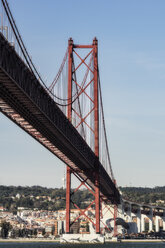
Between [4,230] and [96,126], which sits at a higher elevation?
[96,126]

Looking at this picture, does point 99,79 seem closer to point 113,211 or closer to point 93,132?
point 93,132

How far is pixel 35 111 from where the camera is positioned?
3619 cm

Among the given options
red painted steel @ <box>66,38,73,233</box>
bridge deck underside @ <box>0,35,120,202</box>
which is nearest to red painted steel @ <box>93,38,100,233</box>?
bridge deck underside @ <box>0,35,120,202</box>

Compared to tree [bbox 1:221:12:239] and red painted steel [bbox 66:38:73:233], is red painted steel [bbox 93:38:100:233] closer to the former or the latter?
red painted steel [bbox 66:38:73:233]

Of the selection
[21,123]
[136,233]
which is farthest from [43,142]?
[136,233]

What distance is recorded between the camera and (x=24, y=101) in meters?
33.9

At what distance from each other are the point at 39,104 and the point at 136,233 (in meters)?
78.4

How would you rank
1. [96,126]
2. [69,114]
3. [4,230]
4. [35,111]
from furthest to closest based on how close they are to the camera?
[4,230] → [96,126] → [69,114] → [35,111]

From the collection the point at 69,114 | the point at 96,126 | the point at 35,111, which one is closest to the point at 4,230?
the point at 96,126

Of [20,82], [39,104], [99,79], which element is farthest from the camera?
[99,79]

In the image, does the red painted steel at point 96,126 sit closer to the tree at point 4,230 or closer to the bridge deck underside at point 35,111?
the bridge deck underside at point 35,111

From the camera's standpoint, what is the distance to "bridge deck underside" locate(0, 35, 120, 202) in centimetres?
3006

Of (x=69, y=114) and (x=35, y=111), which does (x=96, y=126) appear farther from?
(x=35, y=111)

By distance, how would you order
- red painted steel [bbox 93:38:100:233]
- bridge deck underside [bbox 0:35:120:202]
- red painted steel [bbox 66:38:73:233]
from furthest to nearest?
red painted steel [bbox 93:38:100:233] → red painted steel [bbox 66:38:73:233] → bridge deck underside [bbox 0:35:120:202]
